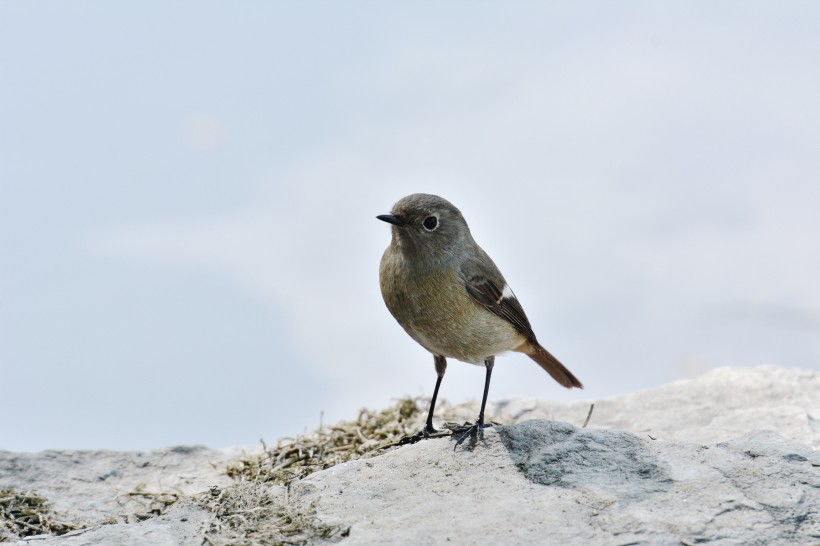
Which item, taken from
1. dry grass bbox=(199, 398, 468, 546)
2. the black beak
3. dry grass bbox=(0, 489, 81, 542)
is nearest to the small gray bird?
the black beak

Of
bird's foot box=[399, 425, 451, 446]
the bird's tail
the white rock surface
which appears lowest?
the white rock surface

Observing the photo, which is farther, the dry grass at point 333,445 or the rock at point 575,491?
the dry grass at point 333,445

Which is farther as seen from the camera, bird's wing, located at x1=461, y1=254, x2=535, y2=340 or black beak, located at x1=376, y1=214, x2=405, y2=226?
bird's wing, located at x1=461, y1=254, x2=535, y2=340

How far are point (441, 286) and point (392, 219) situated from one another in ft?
1.66

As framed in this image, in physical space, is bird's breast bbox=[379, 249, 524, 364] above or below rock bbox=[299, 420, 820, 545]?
above

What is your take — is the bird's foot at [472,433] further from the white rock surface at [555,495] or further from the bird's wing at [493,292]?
the bird's wing at [493,292]

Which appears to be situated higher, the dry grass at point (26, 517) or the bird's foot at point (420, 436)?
the bird's foot at point (420, 436)

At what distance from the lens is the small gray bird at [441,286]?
562 centimetres

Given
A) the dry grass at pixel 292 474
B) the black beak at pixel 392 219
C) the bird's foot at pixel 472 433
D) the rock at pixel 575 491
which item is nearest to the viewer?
the rock at pixel 575 491

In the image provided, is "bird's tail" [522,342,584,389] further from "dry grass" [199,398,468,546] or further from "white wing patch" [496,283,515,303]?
"dry grass" [199,398,468,546]

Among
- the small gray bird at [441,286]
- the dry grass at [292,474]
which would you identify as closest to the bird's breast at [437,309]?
the small gray bird at [441,286]

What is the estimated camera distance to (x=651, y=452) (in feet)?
15.7

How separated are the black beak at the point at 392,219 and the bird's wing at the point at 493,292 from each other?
485mm

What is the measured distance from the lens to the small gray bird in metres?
5.62
